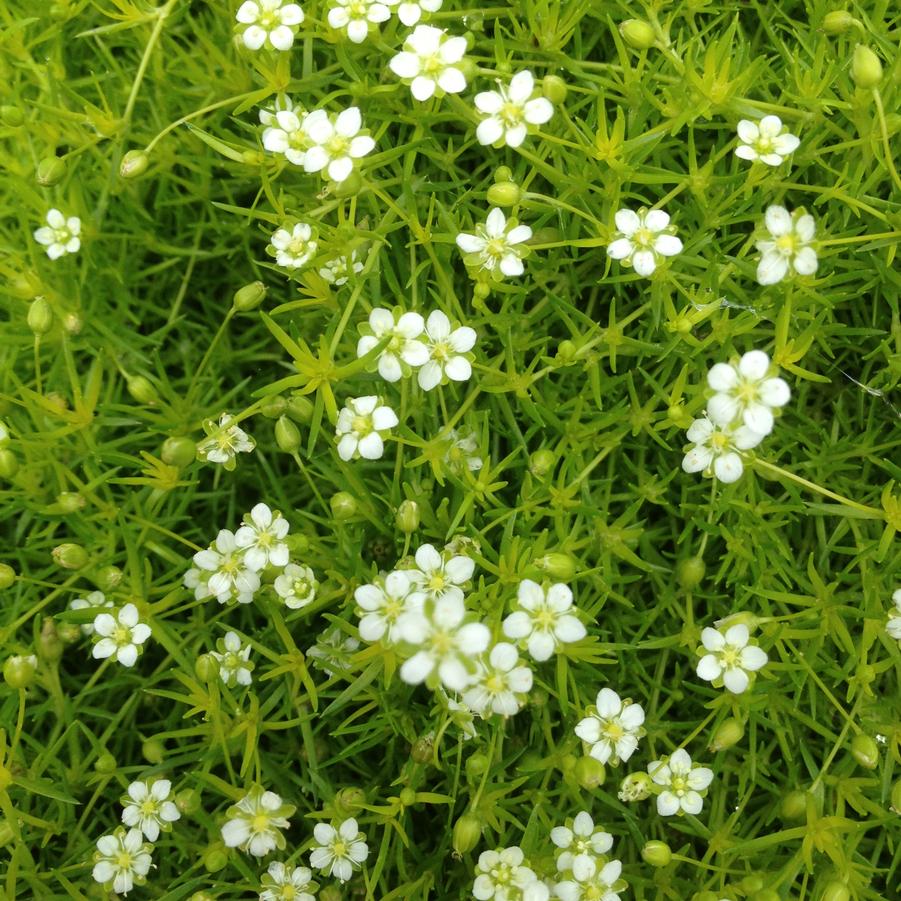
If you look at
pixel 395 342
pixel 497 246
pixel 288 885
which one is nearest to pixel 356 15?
pixel 497 246

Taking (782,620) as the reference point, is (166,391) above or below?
above

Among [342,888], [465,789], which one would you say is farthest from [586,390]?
[342,888]

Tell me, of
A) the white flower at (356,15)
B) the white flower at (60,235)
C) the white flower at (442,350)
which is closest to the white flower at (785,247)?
the white flower at (442,350)

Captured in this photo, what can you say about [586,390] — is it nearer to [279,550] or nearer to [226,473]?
[279,550]

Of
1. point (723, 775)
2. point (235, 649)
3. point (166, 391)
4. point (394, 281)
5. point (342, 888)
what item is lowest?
point (342, 888)

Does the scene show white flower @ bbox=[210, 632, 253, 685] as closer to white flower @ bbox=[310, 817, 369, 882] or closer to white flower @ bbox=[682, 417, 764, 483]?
white flower @ bbox=[310, 817, 369, 882]

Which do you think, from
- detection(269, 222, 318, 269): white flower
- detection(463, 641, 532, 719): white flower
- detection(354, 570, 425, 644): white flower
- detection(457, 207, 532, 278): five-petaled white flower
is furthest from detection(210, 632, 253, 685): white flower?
detection(457, 207, 532, 278): five-petaled white flower
